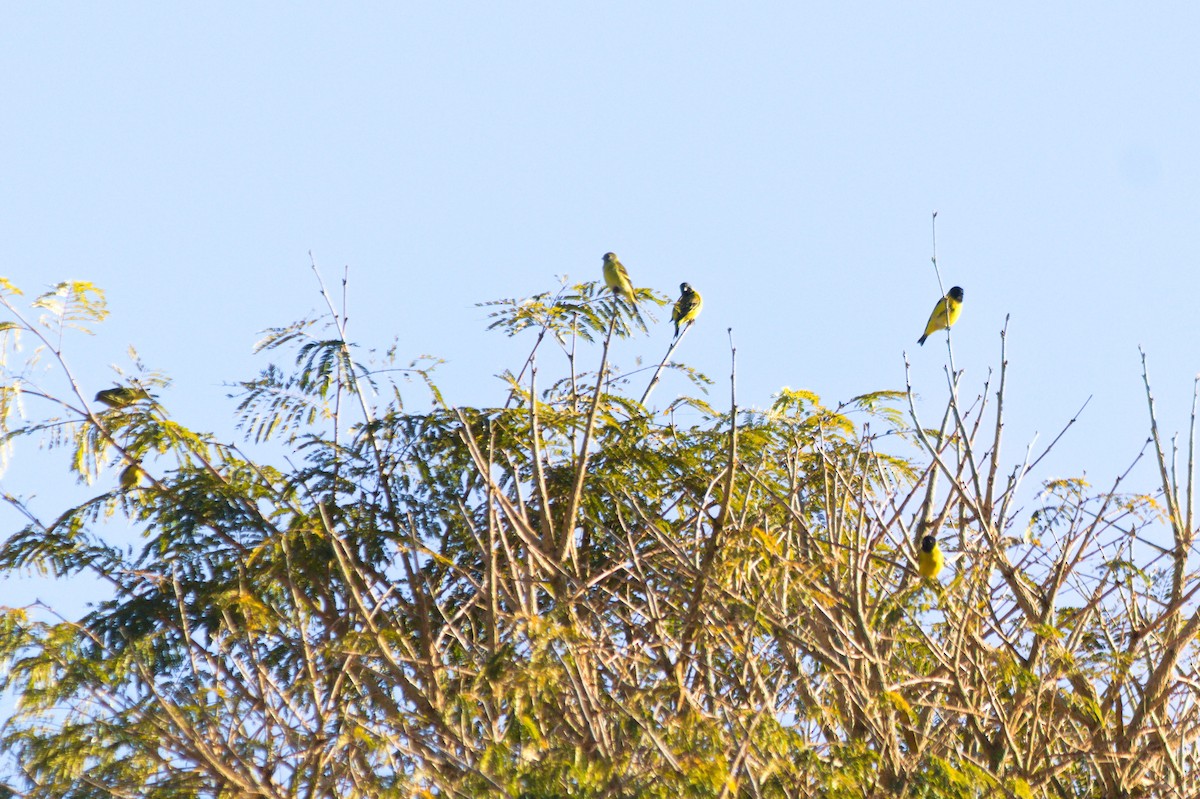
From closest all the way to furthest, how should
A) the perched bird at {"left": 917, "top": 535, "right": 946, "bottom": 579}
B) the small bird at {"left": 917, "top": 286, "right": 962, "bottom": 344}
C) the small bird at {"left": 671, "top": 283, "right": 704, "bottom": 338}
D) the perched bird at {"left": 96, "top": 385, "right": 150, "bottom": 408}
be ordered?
the perched bird at {"left": 917, "top": 535, "right": 946, "bottom": 579}
the perched bird at {"left": 96, "top": 385, "right": 150, "bottom": 408}
the small bird at {"left": 671, "top": 283, "right": 704, "bottom": 338}
the small bird at {"left": 917, "top": 286, "right": 962, "bottom": 344}

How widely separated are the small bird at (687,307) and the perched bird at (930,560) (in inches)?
151

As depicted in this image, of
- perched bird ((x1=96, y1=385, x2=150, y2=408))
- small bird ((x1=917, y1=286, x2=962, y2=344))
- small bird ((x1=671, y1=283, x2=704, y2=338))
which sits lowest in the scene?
perched bird ((x1=96, y1=385, x2=150, y2=408))

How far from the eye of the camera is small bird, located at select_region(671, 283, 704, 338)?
9492mm

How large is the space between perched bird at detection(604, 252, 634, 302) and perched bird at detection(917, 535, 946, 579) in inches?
74.0

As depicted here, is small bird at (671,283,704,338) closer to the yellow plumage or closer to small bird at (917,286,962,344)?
small bird at (917,286,962,344)

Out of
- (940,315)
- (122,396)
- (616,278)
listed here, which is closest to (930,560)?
(616,278)

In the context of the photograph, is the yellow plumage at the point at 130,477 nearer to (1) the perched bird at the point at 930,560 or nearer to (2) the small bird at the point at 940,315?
(1) the perched bird at the point at 930,560

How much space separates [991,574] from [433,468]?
8.12 feet

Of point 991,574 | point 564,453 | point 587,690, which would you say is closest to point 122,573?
point 564,453

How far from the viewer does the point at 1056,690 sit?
5.66 metres

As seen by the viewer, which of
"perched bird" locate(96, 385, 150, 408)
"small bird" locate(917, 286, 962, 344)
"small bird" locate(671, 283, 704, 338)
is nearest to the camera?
"perched bird" locate(96, 385, 150, 408)

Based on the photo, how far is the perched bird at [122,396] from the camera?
20.8 feet

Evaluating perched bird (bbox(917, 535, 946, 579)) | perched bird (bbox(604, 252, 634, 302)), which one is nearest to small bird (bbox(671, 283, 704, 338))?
perched bird (bbox(604, 252, 634, 302))

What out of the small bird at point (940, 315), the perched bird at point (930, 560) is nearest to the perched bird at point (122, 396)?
the perched bird at point (930, 560)
